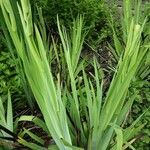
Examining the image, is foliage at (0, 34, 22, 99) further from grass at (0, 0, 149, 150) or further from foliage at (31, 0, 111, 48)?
foliage at (31, 0, 111, 48)

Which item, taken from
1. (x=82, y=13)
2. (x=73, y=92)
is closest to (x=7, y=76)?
(x=73, y=92)

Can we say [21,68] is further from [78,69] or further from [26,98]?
[78,69]

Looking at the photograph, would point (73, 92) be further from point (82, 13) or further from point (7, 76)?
point (82, 13)

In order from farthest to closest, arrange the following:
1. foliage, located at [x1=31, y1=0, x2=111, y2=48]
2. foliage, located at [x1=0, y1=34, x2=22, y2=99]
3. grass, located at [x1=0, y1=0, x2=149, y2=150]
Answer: foliage, located at [x1=31, y1=0, x2=111, y2=48] < foliage, located at [x1=0, y1=34, x2=22, y2=99] < grass, located at [x1=0, y1=0, x2=149, y2=150]

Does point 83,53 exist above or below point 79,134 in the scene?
below

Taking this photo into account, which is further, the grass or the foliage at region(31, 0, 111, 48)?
the foliage at region(31, 0, 111, 48)

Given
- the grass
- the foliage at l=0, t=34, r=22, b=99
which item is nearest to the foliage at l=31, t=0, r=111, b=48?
the foliage at l=0, t=34, r=22, b=99

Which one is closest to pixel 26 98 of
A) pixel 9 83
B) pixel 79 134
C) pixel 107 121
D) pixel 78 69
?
pixel 9 83

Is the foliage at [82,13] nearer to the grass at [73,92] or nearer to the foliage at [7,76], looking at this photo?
the foliage at [7,76]

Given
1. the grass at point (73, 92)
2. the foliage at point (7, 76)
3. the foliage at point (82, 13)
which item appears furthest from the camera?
the foliage at point (82, 13)

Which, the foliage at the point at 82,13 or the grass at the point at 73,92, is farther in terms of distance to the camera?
the foliage at the point at 82,13

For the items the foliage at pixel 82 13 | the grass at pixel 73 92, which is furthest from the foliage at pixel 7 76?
the foliage at pixel 82 13
